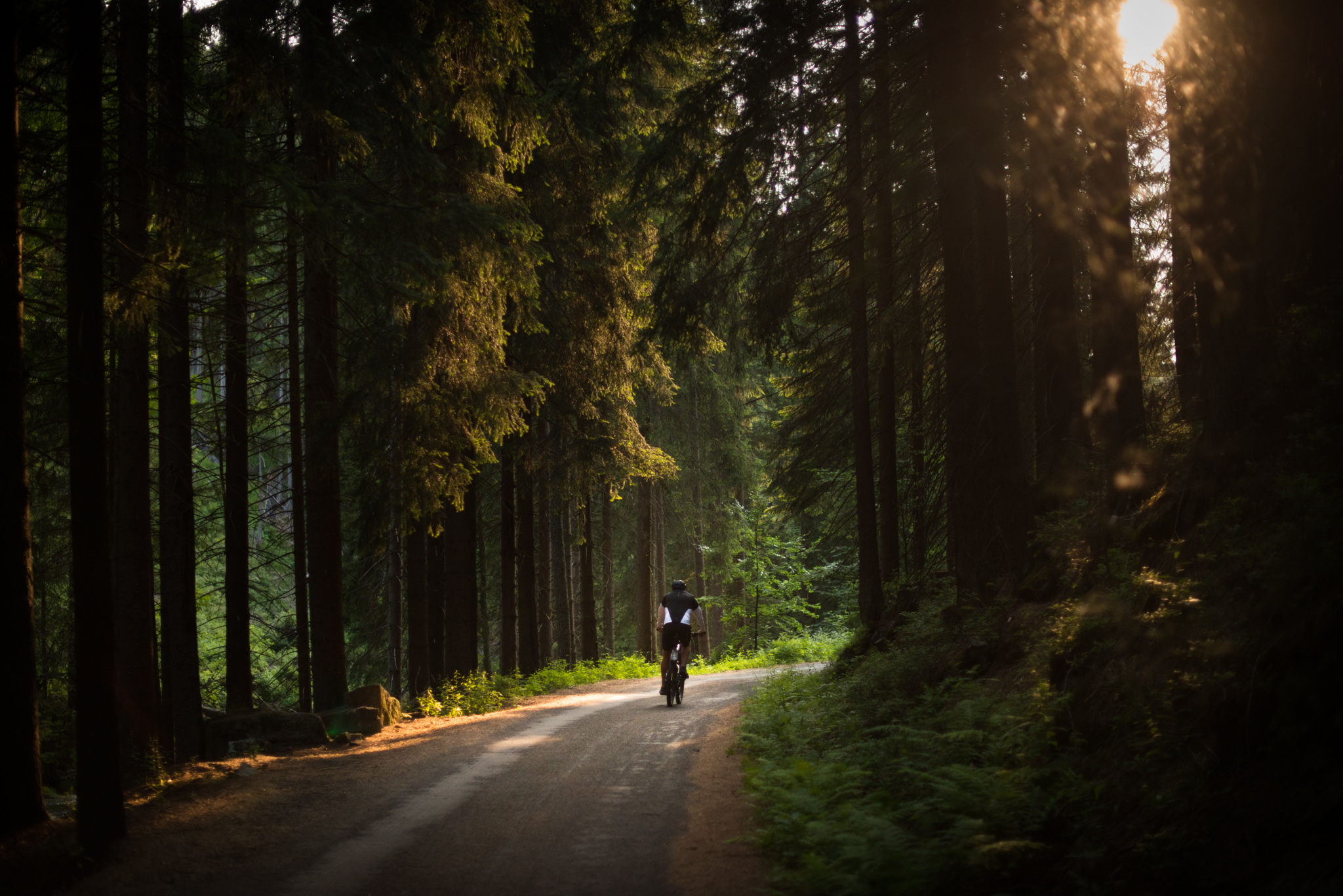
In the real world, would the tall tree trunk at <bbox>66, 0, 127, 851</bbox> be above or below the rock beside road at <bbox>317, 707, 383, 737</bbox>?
above

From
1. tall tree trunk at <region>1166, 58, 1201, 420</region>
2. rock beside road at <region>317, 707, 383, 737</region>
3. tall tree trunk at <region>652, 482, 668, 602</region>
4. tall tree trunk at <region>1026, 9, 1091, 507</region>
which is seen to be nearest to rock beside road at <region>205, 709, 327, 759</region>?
rock beside road at <region>317, 707, 383, 737</region>

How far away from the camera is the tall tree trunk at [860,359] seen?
12.7 m

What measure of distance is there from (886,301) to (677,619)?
20.3 feet

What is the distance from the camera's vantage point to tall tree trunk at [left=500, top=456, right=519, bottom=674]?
55.0 feet

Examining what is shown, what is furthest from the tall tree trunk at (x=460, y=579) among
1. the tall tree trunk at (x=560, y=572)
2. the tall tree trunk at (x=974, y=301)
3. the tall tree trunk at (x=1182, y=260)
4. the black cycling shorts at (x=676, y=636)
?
the tall tree trunk at (x=1182, y=260)

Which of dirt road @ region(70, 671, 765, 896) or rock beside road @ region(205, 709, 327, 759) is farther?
rock beside road @ region(205, 709, 327, 759)

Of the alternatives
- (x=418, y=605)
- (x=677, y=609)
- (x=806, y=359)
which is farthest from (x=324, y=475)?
(x=806, y=359)

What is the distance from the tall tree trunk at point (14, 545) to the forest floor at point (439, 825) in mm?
446

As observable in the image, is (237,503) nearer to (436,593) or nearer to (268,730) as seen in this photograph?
(268,730)

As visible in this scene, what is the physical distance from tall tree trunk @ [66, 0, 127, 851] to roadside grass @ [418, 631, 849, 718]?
279 inches

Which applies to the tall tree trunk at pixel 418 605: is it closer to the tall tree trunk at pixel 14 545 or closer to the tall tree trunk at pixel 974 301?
the tall tree trunk at pixel 14 545

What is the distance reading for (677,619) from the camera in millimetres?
14328

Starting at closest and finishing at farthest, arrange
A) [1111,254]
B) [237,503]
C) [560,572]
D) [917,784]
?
1. [917,784]
2. [1111,254]
3. [237,503]
4. [560,572]

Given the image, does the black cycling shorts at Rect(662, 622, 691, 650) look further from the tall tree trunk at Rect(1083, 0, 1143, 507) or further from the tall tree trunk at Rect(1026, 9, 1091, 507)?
the tall tree trunk at Rect(1083, 0, 1143, 507)
